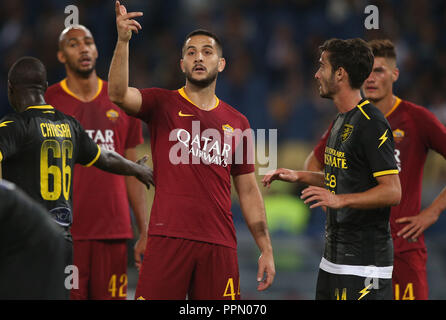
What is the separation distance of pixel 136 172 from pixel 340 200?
1660 mm

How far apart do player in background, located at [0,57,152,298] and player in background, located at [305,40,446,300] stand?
2007 millimetres

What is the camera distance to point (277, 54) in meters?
13.7

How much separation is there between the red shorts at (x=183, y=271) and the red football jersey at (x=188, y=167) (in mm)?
73

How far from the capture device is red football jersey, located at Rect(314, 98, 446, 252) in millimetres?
5684

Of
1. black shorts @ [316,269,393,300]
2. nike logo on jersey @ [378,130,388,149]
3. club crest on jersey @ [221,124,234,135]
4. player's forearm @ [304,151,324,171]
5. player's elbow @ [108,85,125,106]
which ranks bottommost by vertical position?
black shorts @ [316,269,393,300]

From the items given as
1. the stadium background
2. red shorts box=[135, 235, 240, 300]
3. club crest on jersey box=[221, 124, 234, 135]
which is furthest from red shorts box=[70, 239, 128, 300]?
the stadium background

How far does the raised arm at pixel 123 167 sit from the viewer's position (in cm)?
523

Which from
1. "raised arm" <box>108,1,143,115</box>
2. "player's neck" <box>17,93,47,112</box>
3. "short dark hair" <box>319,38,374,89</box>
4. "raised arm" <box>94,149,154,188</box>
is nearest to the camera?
"raised arm" <box>108,1,143,115</box>

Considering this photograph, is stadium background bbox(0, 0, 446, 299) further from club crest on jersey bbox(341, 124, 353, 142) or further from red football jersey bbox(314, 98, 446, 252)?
club crest on jersey bbox(341, 124, 353, 142)

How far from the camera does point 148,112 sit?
15.8ft

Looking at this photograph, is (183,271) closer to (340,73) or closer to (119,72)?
(119,72)

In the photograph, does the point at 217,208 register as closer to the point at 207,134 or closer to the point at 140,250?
the point at 207,134

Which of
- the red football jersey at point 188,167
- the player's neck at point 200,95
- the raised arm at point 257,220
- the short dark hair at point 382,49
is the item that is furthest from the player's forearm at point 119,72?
the short dark hair at point 382,49
